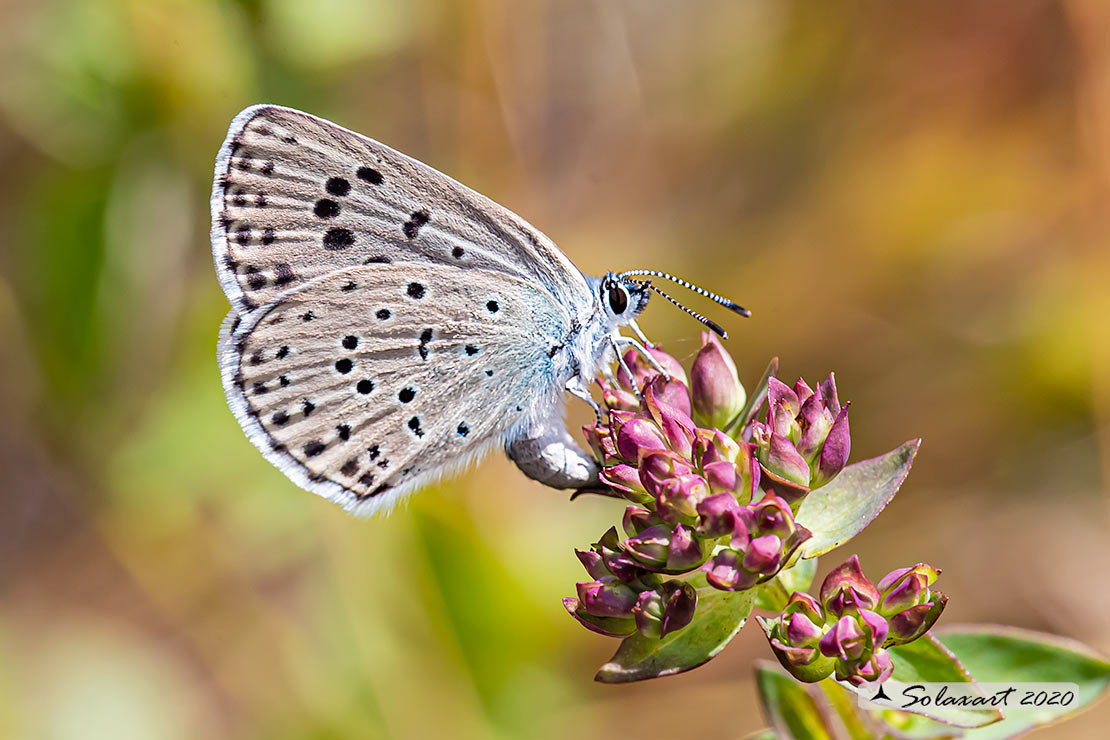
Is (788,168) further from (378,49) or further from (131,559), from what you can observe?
(131,559)

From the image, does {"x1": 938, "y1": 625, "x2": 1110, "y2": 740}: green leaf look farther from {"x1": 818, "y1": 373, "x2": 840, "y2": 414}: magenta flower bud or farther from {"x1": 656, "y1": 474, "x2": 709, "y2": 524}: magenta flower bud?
{"x1": 656, "y1": 474, "x2": 709, "y2": 524}: magenta flower bud

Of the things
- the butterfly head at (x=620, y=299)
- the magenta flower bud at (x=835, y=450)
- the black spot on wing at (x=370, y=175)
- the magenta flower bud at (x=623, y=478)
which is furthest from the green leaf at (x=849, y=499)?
the black spot on wing at (x=370, y=175)

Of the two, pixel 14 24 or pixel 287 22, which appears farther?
pixel 14 24

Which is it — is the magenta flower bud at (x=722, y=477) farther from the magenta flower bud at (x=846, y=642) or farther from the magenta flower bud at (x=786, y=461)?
the magenta flower bud at (x=846, y=642)

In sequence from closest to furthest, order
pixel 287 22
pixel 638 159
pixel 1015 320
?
1. pixel 287 22
2. pixel 1015 320
3. pixel 638 159

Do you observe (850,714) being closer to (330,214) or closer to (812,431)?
(812,431)

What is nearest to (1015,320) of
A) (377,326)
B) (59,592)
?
(377,326)
